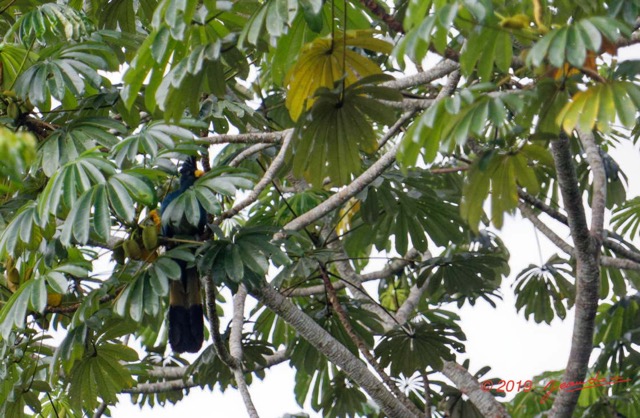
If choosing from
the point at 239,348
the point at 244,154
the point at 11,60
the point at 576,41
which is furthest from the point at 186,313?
the point at 576,41

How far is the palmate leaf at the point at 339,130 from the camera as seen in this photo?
2352mm

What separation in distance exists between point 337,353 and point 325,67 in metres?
1.18

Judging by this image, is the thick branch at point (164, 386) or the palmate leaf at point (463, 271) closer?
the palmate leaf at point (463, 271)

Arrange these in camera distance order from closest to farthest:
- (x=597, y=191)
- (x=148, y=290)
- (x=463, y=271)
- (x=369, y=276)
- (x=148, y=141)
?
1. (x=148, y=141)
2. (x=148, y=290)
3. (x=597, y=191)
4. (x=463, y=271)
5. (x=369, y=276)

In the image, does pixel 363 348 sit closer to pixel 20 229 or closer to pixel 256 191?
pixel 256 191

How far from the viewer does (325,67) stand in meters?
2.50

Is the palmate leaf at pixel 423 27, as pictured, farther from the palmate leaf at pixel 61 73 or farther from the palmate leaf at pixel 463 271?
the palmate leaf at pixel 463 271

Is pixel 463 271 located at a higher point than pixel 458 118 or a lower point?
higher

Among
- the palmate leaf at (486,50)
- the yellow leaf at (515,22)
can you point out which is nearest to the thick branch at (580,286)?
the palmate leaf at (486,50)

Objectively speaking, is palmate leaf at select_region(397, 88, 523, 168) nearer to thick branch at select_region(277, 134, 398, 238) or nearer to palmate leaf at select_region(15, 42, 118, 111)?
thick branch at select_region(277, 134, 398, 238)

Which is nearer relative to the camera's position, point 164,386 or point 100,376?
point 100,376

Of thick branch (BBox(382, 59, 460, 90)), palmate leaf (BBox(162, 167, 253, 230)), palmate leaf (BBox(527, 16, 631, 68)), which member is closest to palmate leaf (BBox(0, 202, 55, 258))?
palmate leaf (BBox(162, 167, 253, 230))

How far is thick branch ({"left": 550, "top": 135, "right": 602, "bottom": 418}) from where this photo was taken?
110 inches

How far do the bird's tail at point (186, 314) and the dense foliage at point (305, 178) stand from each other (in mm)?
173
